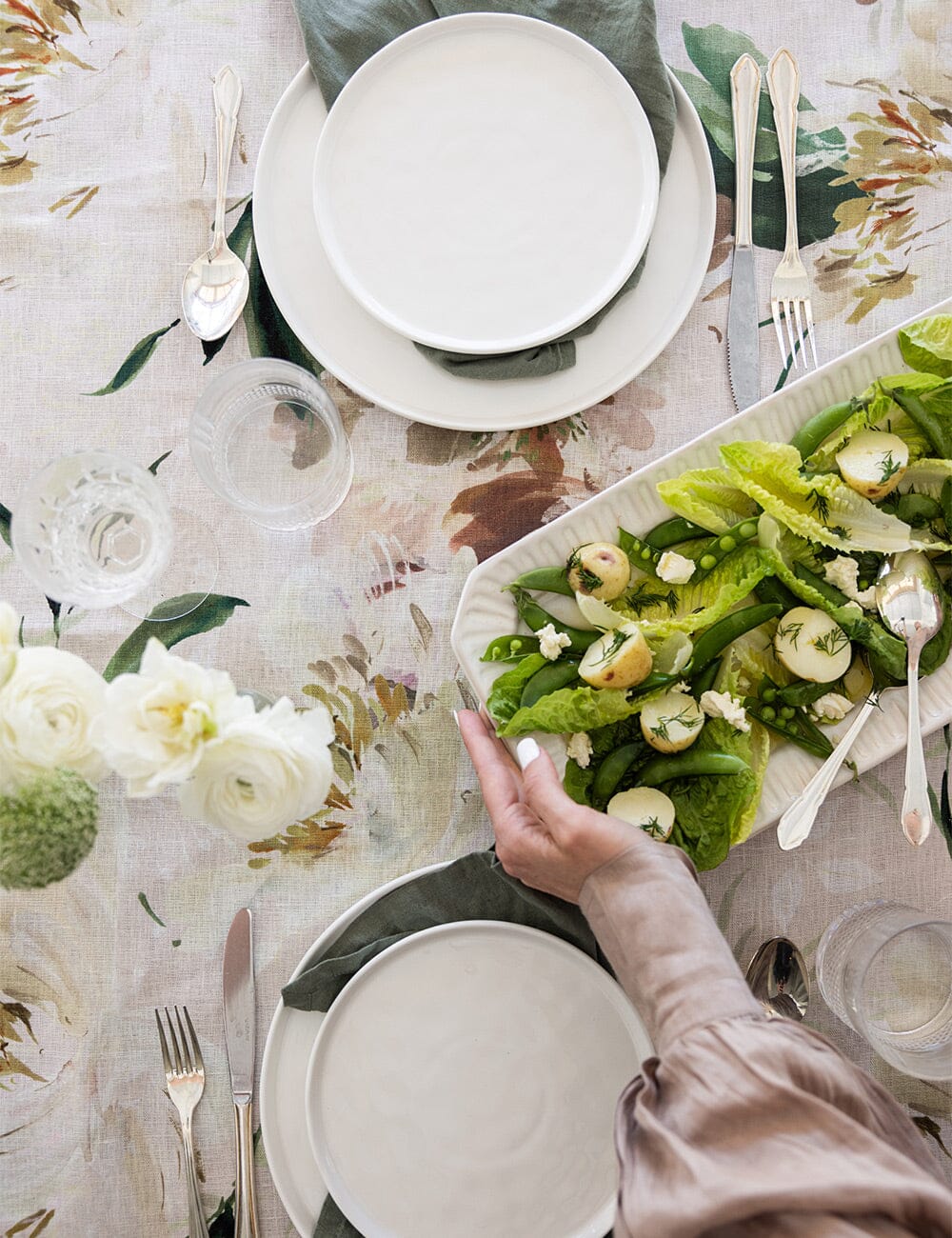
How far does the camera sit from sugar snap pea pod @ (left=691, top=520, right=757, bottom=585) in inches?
35.8

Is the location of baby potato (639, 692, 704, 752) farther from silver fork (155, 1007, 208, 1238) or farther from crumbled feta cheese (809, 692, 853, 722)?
silver fork (155, 1007, 208, 1238)

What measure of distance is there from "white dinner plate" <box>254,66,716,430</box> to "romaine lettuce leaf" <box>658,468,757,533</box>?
141 mm

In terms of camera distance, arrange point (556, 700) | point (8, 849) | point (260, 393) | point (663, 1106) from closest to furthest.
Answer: point (8, 849) < point (663, 1106) < point (556, 700) < point (260, 393)

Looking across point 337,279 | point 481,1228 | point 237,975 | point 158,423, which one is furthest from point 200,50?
point 481,1228

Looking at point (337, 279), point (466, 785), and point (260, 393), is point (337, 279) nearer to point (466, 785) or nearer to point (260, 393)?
point (260, 393)

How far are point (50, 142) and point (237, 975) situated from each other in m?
0.95

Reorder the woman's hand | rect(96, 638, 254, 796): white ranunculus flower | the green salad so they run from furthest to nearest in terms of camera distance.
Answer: the green salad, the woman's hand, rect(96, 638, 254, 796): white ranunculus flower

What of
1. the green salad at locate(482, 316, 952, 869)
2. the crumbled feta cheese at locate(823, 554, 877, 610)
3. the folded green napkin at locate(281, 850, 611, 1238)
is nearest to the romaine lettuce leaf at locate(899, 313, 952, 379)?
the green salad at locate(482, 316, 952, 869)

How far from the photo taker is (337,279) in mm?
995

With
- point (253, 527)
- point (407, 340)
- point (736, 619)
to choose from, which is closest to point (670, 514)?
point (736, 619)

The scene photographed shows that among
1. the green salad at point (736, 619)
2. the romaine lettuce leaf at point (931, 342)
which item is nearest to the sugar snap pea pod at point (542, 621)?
the green salad at point (736, 619)

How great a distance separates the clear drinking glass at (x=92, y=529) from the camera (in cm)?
87

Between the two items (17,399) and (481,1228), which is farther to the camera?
(17,399)

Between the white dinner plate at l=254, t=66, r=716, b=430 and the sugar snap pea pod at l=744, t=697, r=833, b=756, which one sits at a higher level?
the white dinner plate at l=254, t=66, r=716, b=430
